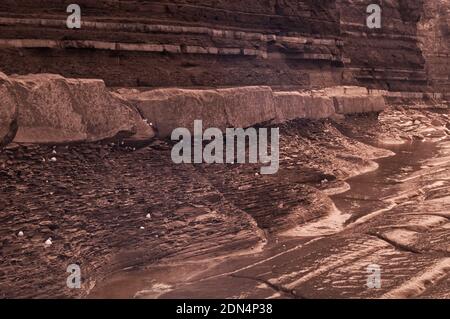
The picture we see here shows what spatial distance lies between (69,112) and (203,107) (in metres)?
1.32

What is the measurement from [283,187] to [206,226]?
3.75 feet

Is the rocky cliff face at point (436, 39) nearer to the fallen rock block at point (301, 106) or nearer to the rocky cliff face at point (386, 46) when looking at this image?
the rocky cliff face at point (386, 46)

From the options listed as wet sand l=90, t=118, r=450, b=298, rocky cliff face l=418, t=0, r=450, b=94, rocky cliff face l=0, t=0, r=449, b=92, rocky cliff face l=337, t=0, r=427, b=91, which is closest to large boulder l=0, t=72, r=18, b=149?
rocky cliff face l=0, t=0, r=449, b=92

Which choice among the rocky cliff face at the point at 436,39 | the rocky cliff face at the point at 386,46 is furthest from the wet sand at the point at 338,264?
the rocky cliff face at the point at 436,39

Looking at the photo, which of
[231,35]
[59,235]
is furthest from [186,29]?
[59,235]

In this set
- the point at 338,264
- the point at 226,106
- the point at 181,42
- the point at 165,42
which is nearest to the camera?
the point at 338,264

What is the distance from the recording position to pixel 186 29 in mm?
5570

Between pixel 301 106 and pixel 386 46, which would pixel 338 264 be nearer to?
pixel 301 106

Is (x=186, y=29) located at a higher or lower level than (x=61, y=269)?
higher

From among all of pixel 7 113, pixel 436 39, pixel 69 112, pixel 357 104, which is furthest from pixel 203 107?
pixel 436 39

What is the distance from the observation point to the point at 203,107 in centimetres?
472

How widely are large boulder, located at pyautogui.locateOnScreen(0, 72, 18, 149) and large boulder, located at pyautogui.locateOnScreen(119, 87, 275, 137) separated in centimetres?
101

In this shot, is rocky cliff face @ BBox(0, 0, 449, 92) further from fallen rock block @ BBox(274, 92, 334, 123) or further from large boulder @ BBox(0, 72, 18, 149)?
large boulder @ BBox(0, 72, 18, 149)

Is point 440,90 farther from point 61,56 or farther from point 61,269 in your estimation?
point 61,269
